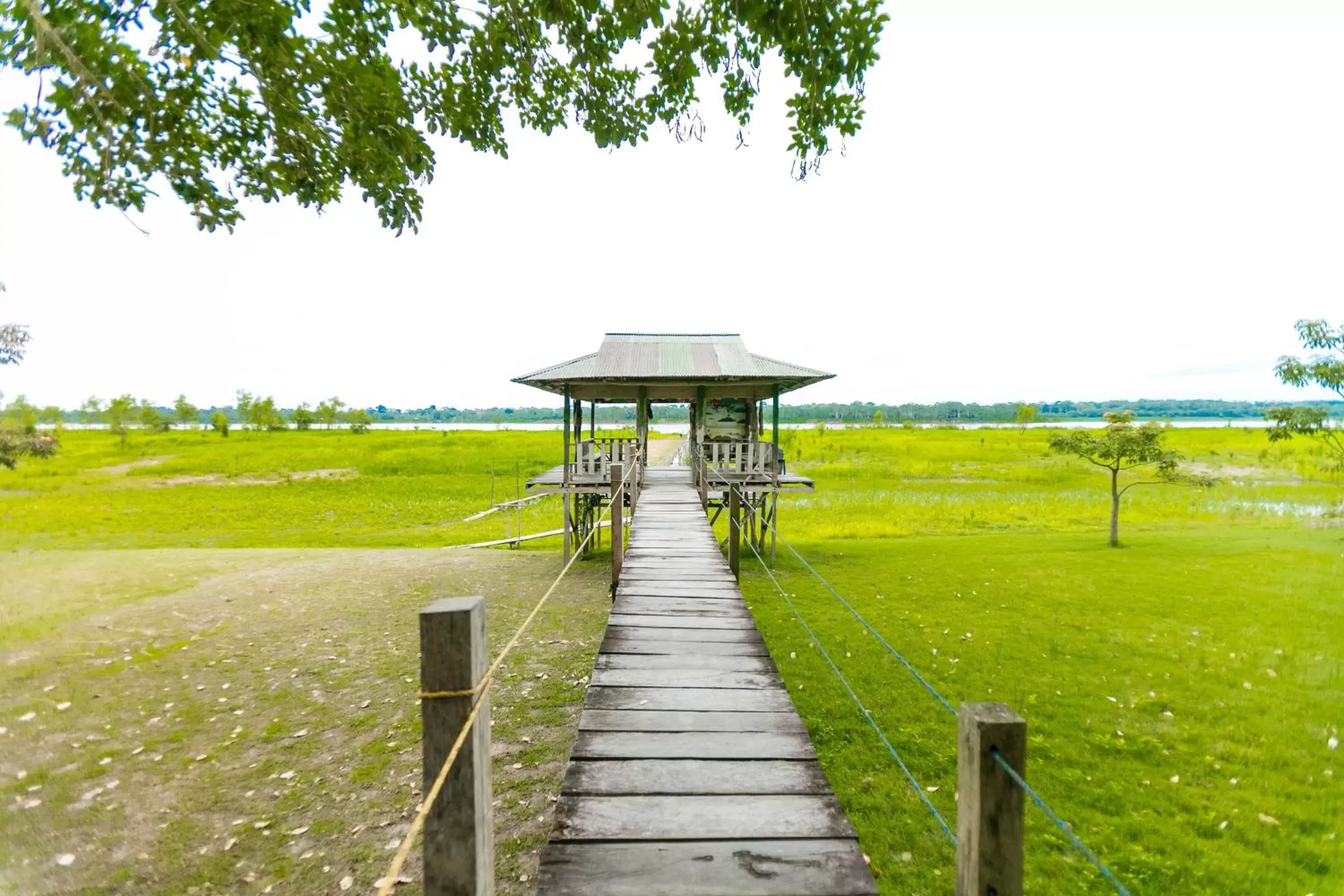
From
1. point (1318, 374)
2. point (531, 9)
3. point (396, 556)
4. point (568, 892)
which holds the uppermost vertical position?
point (531, 9)

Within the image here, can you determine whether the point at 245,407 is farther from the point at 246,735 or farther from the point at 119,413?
the point at 246,735

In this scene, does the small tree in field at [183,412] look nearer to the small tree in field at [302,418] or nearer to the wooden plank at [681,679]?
the small tree in field at [302,418]

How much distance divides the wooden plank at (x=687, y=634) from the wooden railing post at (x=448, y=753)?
9.41 feet

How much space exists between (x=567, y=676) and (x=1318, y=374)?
761 inches

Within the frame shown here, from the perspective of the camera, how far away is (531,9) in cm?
616

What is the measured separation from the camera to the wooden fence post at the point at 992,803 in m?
1.75

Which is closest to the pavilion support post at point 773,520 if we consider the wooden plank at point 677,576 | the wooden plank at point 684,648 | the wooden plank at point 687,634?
the wooden plank at point 677,576

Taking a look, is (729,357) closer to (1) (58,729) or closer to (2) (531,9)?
(2) (531,9)

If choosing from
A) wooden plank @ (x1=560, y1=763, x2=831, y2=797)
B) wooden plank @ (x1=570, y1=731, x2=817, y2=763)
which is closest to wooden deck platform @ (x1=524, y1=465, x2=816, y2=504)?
wooden plank @ (x1=570, y1=731, x2=817, y2=763)

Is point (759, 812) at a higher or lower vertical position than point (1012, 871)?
lower

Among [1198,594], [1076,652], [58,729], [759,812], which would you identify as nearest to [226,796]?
[58,729]

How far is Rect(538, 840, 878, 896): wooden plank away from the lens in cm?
230

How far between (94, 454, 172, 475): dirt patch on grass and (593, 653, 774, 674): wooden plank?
51860mm

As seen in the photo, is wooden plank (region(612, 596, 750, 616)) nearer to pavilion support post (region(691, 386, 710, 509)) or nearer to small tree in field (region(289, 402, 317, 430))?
pavilion support post (region(691, 386, 710, 509))
